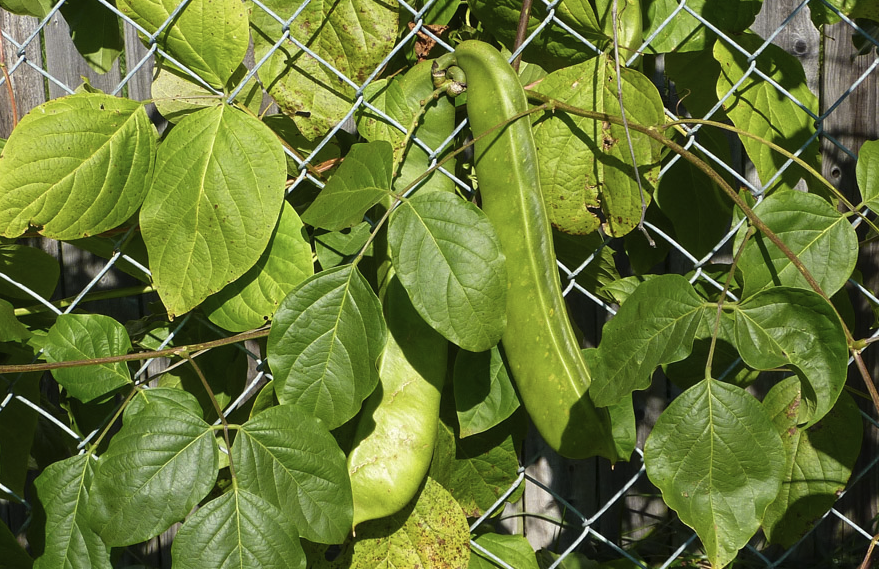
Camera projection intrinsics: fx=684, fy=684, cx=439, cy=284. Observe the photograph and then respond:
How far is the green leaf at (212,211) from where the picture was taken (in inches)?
36.3

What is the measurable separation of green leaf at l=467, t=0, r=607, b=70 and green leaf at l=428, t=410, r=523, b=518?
0.61 m

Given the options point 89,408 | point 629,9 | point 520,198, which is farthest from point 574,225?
point 89,408

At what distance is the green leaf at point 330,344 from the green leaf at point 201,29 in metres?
0.33

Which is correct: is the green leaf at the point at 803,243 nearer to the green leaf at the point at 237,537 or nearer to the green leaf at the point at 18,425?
the green leaf at the point at 237,537

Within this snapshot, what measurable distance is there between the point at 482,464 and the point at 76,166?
786 millimetres

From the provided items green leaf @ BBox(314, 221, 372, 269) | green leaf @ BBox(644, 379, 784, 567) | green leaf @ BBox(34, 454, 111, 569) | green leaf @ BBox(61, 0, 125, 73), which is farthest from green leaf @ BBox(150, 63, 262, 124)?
green leaf @ BBox(644, 379, 784, 567)

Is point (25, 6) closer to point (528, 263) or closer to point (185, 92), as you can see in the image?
point (185, 92)

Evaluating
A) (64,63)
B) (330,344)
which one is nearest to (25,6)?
(330,344)

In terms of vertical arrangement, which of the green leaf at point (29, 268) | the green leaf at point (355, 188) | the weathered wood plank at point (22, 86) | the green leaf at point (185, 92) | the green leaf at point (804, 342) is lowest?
the weathered wood plank at point (22, 86)

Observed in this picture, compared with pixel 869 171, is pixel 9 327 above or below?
below

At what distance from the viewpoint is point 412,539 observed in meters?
1.11

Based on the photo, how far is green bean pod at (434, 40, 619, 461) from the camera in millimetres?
933

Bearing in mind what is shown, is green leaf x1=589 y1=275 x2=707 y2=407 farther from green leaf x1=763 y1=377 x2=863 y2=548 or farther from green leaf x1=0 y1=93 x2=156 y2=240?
green leaf x1=0 y1=93 x2=156 y2=240

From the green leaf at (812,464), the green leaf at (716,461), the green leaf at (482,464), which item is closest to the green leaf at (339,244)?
the green leaf at (482,464)
